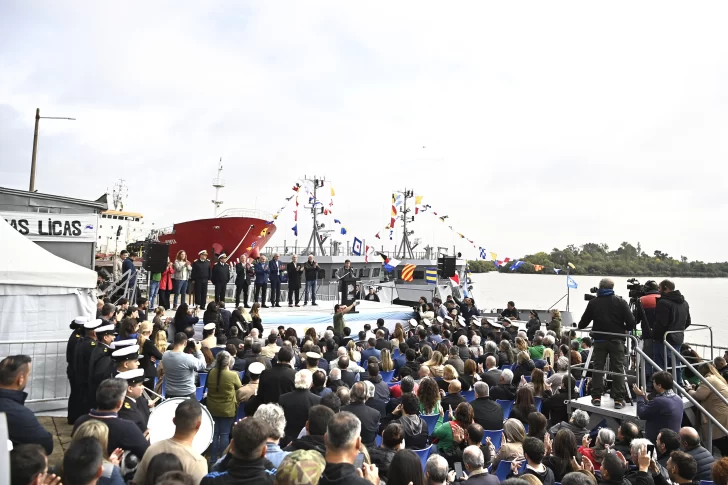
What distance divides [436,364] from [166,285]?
946 centimetres

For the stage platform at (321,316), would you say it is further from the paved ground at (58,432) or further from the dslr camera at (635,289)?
the dslr camera at (635,289)

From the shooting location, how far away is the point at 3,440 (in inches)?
88.5

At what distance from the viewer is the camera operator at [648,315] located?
8039mm

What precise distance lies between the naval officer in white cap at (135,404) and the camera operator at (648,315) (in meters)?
6.91

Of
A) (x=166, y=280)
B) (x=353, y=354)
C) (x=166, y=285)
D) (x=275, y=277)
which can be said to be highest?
(x=275, y=277)

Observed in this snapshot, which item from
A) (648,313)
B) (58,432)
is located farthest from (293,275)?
(648,313)

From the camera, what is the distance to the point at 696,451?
15.8ft

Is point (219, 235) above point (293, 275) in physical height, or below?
above

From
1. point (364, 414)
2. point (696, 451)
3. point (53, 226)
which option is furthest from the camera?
point (53, 226)

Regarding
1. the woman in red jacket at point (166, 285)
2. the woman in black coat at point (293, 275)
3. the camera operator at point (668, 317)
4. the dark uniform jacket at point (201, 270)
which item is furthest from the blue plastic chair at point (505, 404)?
the woman in black coat at point (293, 275)

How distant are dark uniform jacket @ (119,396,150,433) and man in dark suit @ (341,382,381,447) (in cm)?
188

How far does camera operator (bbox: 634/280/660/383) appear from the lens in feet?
26.4

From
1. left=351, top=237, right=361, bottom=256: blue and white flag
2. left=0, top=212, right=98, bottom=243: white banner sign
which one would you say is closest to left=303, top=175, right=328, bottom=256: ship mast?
left=351, top=237, right=361, bottom=256: blue and white flag

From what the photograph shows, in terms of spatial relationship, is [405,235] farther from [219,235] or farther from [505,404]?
[505,404]
